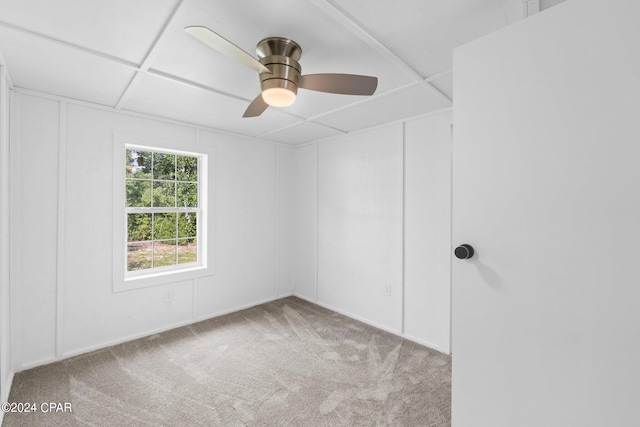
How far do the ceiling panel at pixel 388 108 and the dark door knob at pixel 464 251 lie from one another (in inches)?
58.5

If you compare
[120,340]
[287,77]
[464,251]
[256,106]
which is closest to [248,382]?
[120,340]

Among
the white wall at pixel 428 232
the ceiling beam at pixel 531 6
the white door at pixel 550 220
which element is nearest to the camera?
the white door at pixel 550 220

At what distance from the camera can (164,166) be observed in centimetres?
331

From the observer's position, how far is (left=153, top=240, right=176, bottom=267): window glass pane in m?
3.27

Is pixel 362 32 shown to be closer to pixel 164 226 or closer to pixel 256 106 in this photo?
pixel 256 106

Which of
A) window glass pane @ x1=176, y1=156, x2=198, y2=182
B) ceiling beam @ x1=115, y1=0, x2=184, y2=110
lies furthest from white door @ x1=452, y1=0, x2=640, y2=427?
window glass pane @ x1=176, y1=156, x2=198, y2=182

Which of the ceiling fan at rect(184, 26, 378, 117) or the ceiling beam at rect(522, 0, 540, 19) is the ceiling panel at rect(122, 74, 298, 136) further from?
the ceiling beam at rect(522, 0, 540, 19)

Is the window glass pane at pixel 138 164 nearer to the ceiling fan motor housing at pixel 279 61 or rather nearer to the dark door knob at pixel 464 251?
the ceiling fan motor housing at pixel 279 61

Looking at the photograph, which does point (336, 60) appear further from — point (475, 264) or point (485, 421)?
point (485, 421)

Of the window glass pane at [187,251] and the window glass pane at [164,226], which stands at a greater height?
the window glass pane at [164,226]

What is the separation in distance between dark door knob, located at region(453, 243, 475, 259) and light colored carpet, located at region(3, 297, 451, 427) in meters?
1.32

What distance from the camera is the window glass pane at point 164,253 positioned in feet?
10.7

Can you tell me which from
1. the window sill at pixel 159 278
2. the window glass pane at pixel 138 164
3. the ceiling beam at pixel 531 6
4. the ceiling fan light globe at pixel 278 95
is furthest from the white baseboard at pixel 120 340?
the ceiling beam at pixel 531 6

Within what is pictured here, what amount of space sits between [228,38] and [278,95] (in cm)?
41
